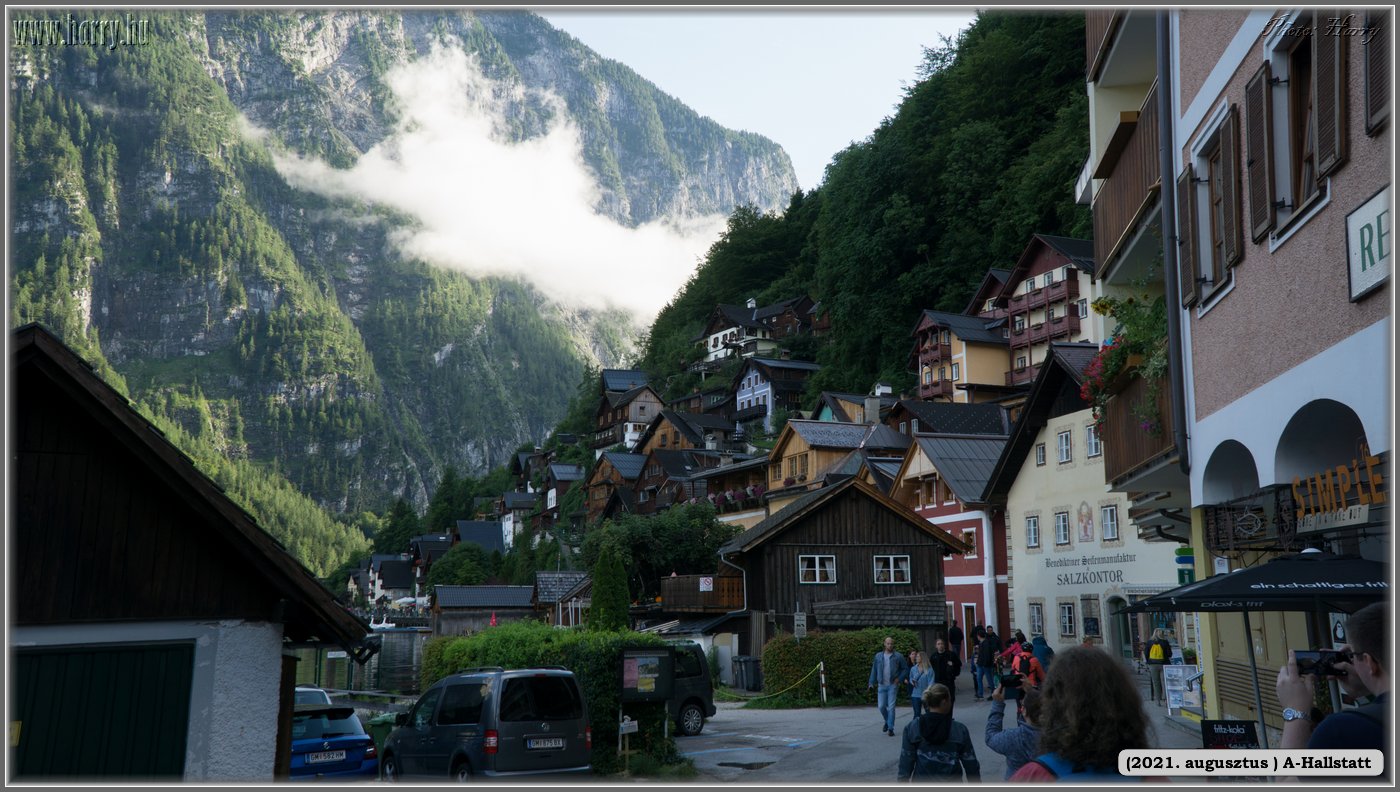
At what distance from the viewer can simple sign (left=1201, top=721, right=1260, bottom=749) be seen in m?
8.73

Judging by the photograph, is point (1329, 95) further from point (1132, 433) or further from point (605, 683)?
point (605, 683)

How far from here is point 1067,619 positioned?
34500mm

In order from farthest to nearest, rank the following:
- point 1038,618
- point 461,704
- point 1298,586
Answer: point 1038,618, point 461,704, point 1298,586

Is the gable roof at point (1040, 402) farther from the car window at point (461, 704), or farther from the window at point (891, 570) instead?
the car window at point (461, 704)

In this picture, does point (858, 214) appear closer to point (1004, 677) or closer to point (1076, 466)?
point (1076, 466)

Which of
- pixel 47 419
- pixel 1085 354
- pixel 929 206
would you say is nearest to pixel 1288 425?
pixel 47 419

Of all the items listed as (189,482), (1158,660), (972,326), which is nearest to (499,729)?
(189,482)

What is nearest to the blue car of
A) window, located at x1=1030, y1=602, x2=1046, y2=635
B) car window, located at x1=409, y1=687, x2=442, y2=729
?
car window, located at x1=409, y1=687, x2=442, y2=729

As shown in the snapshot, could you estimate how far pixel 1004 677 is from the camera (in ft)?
31.5

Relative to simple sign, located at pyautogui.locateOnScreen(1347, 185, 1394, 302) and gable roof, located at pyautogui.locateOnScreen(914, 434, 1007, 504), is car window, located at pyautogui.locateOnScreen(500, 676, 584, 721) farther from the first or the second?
gable roof, located at pyautogui.locateOnScreen(914, 434, 1007, 504)

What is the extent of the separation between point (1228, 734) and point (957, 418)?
49.1m

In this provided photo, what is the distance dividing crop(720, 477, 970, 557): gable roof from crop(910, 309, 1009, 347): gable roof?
95.3 ft

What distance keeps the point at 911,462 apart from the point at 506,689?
3211cm

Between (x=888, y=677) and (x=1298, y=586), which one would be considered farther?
(x=888, y=677)
